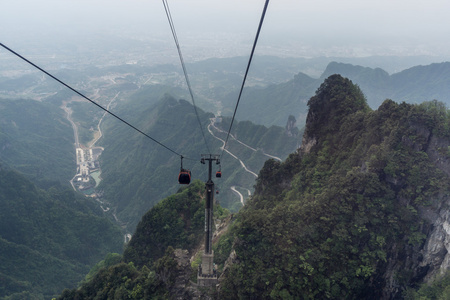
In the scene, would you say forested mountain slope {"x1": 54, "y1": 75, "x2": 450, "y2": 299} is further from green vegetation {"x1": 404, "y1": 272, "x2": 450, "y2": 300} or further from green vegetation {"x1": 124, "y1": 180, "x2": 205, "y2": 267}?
green vegetation {"x1": 124, "y1": 180, "x2": 205, "y2": 267}

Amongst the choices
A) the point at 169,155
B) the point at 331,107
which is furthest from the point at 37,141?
the point at 331,107

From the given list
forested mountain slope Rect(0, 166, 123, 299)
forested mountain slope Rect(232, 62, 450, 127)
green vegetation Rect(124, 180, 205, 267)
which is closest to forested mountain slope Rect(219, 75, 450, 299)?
green vegetation Rect(124, 180, 205, 267)

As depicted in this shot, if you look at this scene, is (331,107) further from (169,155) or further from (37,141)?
(37,141)

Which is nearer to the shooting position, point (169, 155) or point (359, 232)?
point (359, 232)

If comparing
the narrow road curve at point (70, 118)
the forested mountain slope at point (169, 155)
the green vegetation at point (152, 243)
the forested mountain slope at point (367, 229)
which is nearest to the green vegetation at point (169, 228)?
the green vegetation at point (152, 243)

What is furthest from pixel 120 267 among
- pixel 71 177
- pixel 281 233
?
pixel 71 177

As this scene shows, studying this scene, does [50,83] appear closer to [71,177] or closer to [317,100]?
[71,177]
